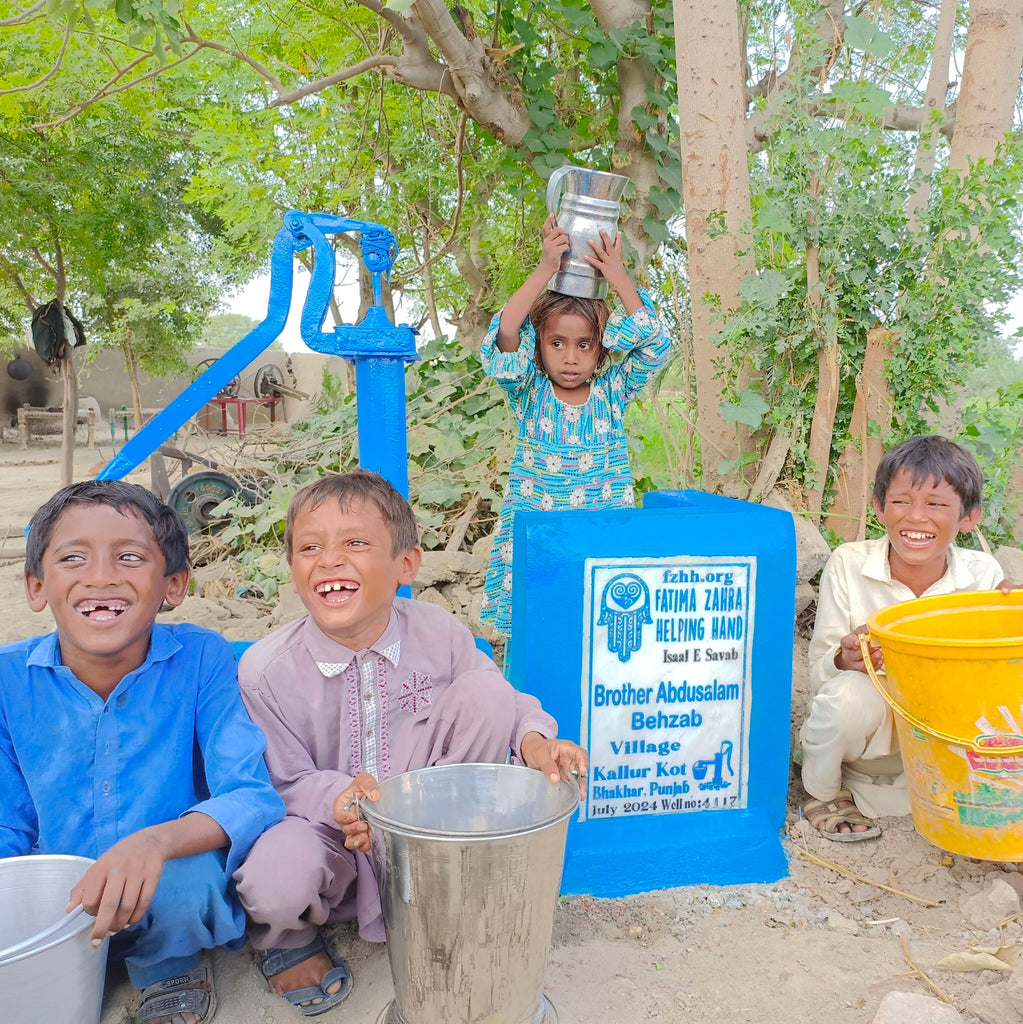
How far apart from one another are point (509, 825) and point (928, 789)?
41.6 inches

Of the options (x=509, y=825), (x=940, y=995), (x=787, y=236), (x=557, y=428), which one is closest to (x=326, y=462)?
(x=557, y=428)

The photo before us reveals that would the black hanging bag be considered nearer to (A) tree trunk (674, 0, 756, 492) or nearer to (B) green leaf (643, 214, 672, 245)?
(B) green leaf (643, 214, 672, 245)

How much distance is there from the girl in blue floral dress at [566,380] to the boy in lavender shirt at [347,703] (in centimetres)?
90

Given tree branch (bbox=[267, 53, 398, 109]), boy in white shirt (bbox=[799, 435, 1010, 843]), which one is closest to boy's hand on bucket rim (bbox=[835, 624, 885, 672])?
boy in white shirt (bbox=[799, 435, 1010, 843])

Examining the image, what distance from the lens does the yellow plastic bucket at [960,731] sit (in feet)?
6.43

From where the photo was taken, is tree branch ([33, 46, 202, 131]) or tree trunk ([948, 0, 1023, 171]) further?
tree branch ([33, 46, 202, 131])

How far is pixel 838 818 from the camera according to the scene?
2.43 meters

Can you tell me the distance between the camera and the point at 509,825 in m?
1.74

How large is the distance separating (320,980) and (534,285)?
1.95 meters

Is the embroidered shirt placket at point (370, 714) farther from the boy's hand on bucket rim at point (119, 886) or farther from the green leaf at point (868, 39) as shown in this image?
the green leaf at point (868, 39)

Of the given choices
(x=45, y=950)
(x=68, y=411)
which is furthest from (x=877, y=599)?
(x=68, y=411)

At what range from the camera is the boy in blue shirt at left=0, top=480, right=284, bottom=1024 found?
1729mm

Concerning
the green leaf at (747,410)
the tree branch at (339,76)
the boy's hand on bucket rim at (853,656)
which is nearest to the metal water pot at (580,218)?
the green leaf at (747,410)

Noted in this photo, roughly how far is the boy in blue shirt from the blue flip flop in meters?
0.10
